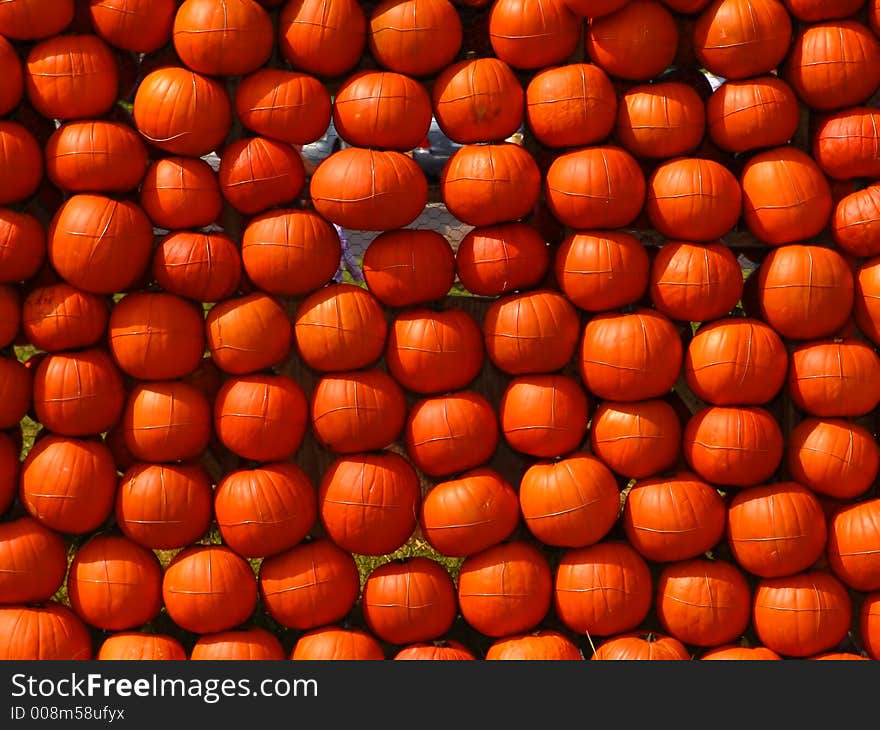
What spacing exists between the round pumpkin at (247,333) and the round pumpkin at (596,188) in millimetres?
1090

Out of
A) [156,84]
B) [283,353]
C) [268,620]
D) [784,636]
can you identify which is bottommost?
[268,620]

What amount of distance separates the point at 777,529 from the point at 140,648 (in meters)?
2.35

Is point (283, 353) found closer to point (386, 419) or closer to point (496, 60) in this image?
point (386, 419)

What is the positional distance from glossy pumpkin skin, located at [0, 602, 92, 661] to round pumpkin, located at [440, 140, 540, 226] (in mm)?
2086

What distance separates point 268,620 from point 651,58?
2.71 metres

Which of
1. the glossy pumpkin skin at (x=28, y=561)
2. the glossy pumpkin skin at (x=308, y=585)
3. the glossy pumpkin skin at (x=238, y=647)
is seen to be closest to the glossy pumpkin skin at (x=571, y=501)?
the glossy pumpkin skin at (x=308, y=585)

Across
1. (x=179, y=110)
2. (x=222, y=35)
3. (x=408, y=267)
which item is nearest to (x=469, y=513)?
(x=408, y=267)

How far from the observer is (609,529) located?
3.98 meters

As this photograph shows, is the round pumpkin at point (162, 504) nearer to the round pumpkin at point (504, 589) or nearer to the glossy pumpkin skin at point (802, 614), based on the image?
the round pumpkin at point (504, 589)

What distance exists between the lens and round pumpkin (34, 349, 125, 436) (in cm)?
376

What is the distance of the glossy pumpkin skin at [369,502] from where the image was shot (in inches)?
151

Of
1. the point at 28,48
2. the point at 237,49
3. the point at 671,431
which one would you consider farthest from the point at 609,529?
the point at 28,48

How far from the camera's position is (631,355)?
3.76 m

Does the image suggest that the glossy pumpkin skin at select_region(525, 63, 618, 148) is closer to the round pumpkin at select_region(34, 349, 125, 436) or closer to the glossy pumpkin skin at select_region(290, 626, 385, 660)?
the round pumpkin at select_region(34, 349, 125, 436)
